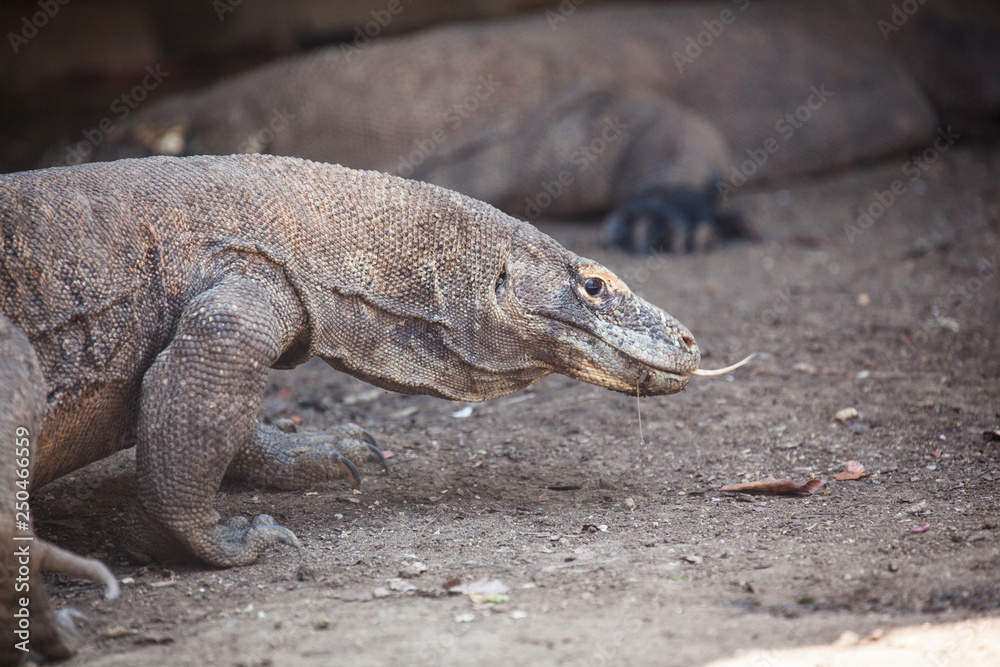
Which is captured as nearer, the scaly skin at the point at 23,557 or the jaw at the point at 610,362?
the scaly skin at the point at 23,557

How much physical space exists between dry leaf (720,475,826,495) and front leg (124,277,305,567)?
1.73m

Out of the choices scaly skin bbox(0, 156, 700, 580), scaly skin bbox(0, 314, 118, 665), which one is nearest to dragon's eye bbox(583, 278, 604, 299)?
scaly skin bbox(0, 156, 700, 580)

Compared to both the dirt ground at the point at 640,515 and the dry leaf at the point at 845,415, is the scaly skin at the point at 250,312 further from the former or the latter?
the dry leaf at the point at 845,415
